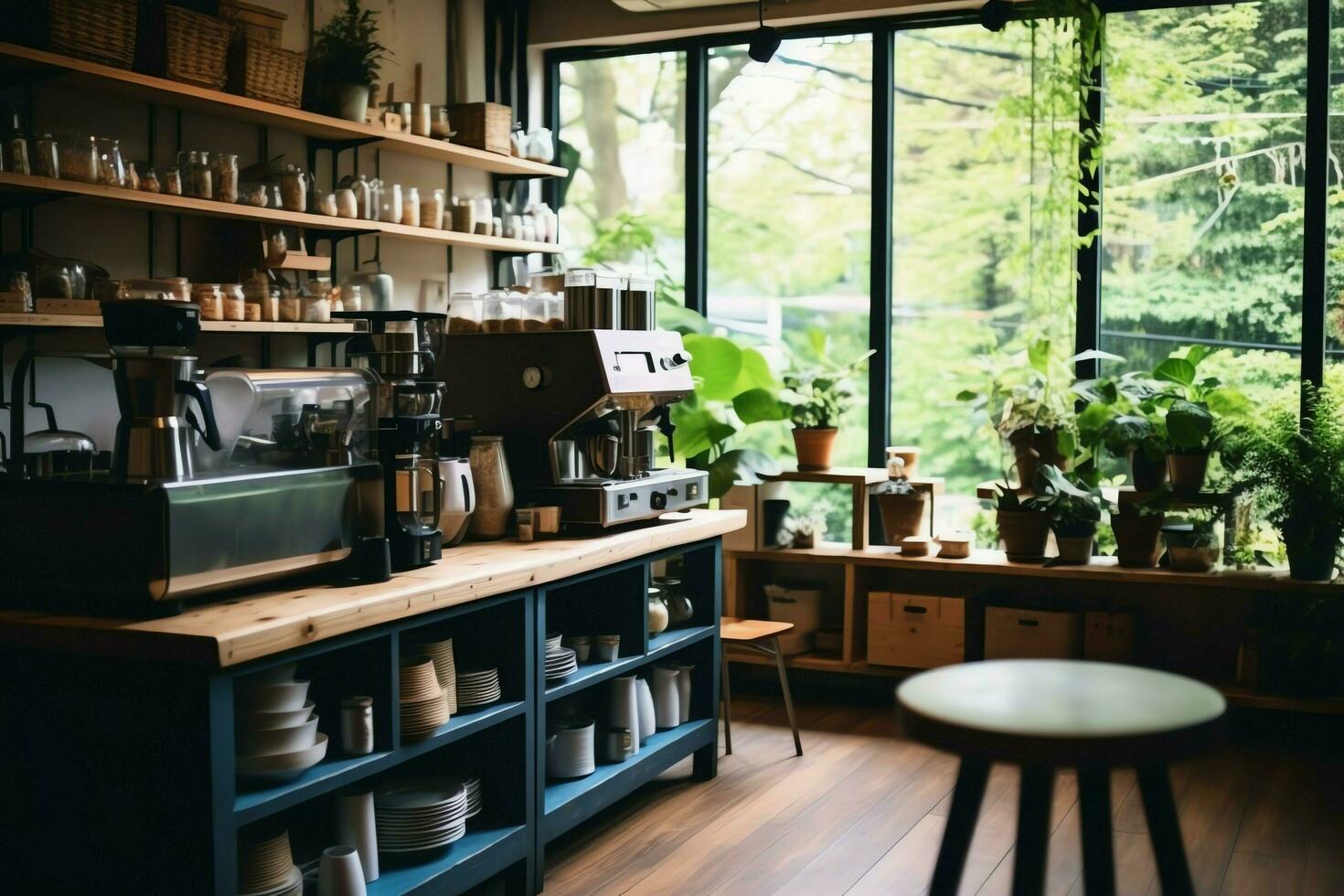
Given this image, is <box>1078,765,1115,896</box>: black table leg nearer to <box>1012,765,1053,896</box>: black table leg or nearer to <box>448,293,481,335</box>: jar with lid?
<box>1012,765,1053,896</box>: black table leg

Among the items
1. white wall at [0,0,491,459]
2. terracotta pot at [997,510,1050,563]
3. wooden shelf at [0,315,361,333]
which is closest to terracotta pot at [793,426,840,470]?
terracotta pot at [997,510,1050,563]

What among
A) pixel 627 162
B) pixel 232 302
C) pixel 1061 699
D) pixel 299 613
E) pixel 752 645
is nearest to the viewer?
pixel 1061 699

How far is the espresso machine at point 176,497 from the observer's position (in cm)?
234

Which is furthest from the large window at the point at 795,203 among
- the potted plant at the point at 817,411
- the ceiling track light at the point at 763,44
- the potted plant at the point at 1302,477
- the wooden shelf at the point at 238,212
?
the potted plant at the point at 1302,477

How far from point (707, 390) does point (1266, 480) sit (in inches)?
78.1

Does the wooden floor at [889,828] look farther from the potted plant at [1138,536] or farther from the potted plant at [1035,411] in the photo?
the potted plant at [1035,411]

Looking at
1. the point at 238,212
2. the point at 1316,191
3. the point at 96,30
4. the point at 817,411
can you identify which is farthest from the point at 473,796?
the point at 1316,191

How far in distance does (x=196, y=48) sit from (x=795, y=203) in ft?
9.08

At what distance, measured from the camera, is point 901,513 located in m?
5.08

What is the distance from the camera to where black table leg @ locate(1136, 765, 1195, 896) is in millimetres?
2191

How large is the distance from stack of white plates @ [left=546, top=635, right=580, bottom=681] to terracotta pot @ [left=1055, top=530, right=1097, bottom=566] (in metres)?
2.13

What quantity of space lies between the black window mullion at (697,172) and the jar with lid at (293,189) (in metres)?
1.85

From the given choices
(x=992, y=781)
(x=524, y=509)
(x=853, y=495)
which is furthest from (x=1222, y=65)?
(x=524, y=509)

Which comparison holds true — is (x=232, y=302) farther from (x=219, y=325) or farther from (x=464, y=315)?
(x=464, y=315)
